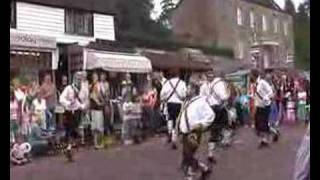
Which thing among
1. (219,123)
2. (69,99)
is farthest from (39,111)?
(219,123)

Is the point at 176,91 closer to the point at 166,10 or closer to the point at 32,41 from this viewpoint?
the point at 166,10

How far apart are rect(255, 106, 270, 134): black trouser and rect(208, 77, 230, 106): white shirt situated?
168mm

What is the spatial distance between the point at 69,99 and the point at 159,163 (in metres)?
0.44

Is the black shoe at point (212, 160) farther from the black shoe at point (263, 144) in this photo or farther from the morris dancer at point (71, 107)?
the morris dancer at point (71, 107)

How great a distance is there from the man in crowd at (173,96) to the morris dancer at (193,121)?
23 mm

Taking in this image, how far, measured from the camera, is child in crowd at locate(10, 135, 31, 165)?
2.12 metres

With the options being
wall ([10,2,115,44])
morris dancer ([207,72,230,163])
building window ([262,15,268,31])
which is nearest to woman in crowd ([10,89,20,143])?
wall ([10,2,115,44])

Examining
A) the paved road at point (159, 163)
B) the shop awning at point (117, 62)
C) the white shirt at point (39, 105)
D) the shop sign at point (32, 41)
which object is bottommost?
the paved road at point (159, 163)

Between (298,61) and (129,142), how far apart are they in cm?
72

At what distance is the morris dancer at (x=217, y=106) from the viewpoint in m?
2.33

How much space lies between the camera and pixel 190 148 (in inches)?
93.7

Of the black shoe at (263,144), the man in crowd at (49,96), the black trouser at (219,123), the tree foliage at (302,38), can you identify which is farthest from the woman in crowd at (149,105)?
the tree foliage at (302,38)
